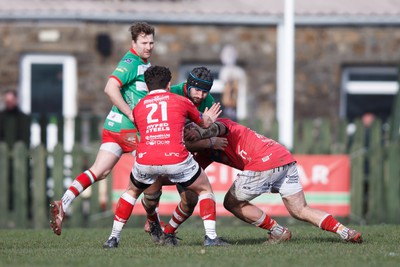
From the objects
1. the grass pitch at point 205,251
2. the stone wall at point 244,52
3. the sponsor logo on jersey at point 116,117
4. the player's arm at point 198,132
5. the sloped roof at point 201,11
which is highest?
the sloped roof at point 201,11

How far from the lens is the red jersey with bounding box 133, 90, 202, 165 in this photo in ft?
35.5

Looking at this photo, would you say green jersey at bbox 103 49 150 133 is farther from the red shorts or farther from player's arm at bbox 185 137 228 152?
player's arm at bbox 185 137 228 152

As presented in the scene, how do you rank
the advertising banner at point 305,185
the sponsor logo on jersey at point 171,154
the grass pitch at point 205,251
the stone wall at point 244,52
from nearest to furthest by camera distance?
the grass pitch at point 205,251
the sponsor logo on jersey at point 171,154
the advertising banner at point 305,185
the stone wall at point 244,52

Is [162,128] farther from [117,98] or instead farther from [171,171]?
[117,98]

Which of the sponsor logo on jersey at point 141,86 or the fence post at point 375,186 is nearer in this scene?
the sponsor logo on jersey at point 141,86

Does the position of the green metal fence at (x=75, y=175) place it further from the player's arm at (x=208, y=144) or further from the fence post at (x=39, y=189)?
the player's arm at (x=208, y=144)

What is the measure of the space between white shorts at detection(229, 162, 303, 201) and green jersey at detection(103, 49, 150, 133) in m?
1.33

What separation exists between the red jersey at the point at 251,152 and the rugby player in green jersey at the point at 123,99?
1.02m

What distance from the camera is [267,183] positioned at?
1149 cm

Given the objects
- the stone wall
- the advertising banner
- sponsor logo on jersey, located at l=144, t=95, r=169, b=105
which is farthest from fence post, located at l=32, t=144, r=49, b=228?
sponsor logo on jersey, located at l=144, t=95, r=169, b=105

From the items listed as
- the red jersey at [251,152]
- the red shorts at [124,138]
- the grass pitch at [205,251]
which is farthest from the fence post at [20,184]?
the red jersey at [251,152]

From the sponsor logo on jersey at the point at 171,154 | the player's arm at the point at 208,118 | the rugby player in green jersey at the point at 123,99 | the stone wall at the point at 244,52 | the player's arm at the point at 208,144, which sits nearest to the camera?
the sponsor logo on jersey at the point at 171,154

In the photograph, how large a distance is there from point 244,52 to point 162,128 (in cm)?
1209

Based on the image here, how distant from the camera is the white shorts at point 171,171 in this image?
10867mm
